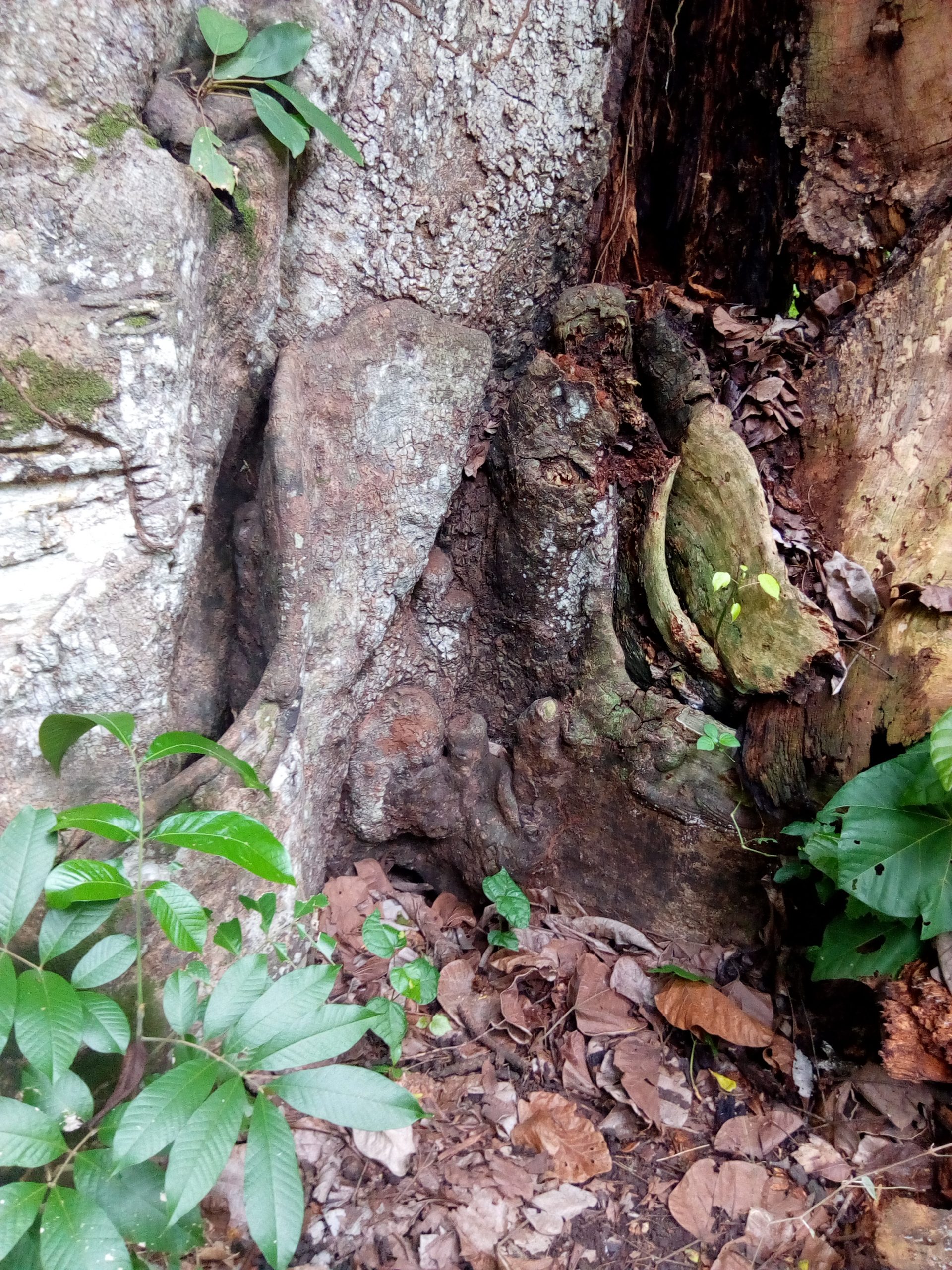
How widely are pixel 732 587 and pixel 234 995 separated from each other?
1.72 meters

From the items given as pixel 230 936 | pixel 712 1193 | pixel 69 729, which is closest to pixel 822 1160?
pixel 712 1193

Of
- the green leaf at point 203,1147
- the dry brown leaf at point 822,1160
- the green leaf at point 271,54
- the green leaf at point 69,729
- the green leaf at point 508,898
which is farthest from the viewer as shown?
the green leaf at point 508,898

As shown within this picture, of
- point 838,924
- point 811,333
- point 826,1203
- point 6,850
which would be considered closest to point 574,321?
point 811,333

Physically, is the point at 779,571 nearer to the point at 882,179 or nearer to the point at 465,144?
the point at 882,179

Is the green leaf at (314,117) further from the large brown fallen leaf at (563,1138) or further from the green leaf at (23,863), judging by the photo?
the large brown fallen leaf at (563,1138)

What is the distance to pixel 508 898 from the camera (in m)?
2.43

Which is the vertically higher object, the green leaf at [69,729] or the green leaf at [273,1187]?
the green leaf at [69,729]

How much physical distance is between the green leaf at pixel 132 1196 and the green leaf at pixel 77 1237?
50 mm

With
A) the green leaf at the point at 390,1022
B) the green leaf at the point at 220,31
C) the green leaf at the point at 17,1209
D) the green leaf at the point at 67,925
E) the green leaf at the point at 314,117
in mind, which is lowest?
the green leaf at the point at 390,1022

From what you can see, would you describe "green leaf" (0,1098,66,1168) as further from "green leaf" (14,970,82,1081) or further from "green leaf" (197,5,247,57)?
"green leaf" (197,5,247,57)

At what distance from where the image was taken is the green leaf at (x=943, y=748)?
155 centimetres

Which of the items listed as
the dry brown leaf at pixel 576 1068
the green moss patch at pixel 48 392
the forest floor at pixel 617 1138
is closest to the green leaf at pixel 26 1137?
the forest floor at pixel 617 1138

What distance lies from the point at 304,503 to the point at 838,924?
1.76 m

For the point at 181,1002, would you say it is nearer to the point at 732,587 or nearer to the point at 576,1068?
the point at 576,1068
